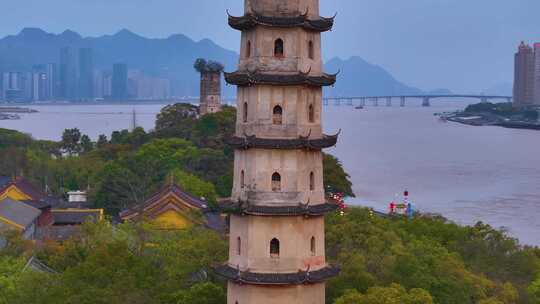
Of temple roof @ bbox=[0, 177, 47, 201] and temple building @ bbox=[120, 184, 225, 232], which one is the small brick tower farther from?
temple building @ bbox=[120, 184, 225, 232]

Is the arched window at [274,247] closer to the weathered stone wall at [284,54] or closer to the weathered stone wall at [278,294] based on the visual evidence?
the weathered stone wall at [278,294]

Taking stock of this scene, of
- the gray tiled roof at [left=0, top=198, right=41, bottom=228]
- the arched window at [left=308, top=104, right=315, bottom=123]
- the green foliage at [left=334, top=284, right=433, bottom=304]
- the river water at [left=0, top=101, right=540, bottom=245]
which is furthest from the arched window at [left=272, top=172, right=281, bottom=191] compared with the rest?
the river water at [left=0, top=101, right=540, bottom=245]

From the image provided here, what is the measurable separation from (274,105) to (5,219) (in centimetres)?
2295

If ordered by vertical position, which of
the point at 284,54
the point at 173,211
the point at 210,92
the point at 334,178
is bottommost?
the point at 173,211

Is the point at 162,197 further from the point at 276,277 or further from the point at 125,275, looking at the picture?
the point at 276,277

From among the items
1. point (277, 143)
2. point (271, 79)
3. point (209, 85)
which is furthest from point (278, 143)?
point (209, 85)

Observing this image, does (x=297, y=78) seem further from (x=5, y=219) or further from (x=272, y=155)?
(x=5, y=219)

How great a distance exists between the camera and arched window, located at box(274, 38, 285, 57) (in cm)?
1964

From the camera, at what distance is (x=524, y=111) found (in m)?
197

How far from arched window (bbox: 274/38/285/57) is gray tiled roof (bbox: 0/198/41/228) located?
2272 cm

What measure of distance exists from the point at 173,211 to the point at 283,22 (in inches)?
887

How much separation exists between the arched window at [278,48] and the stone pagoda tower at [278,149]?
0.02m

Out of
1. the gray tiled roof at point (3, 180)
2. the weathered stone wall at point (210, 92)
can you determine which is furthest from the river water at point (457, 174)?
the gray tiled roof at point (3, 180)

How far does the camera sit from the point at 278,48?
778 inches
